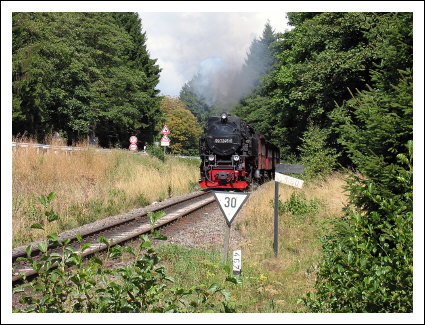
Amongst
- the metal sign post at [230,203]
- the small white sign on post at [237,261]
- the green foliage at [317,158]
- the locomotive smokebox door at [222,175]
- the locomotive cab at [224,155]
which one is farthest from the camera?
the locomotive cab at [224,155]

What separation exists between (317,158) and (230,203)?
11.5m

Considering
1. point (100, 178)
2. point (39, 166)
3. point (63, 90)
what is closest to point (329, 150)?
point (100, 178)

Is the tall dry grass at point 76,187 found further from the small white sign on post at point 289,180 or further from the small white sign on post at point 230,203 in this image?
the small white sign on post at point 289,180

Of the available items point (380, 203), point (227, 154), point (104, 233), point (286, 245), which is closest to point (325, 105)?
point (227, 154)

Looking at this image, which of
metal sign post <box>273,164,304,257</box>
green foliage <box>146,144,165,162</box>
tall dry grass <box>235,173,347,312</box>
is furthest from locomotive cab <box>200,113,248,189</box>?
metal sign post <box>273,164,304,257</box>

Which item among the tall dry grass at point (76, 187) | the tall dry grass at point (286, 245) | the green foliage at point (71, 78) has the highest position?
the green foliage at point (71, 78)

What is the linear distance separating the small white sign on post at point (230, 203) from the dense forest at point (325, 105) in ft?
4.84

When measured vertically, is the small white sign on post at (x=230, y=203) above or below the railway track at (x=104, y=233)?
above

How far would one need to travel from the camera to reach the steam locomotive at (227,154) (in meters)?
18.4

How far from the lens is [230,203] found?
6.88m

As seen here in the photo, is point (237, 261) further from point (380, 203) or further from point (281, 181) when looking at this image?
point (380, 203)

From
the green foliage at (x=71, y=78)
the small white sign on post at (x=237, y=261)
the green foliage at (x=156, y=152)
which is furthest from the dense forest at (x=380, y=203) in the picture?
the green foliage at (x=156, y=152)

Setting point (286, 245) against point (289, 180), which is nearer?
point (289, 180)

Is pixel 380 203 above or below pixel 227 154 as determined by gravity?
below
